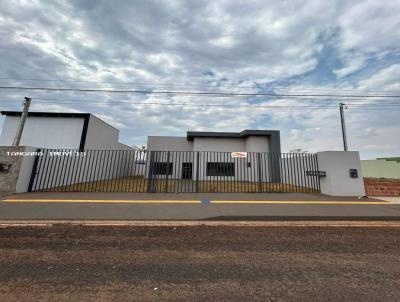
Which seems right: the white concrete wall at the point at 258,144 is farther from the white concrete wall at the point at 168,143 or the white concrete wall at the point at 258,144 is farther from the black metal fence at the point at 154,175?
the white concrete wall at the point at 168,143

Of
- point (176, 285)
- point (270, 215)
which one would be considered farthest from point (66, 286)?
point (270, 215)

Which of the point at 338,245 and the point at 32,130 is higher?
the point at 32,130

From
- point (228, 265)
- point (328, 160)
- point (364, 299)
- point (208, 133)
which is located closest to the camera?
point (364, 299)

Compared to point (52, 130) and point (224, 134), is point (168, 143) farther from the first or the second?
point (52, 130)

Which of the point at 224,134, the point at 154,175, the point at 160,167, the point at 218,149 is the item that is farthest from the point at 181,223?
the point at 224,134

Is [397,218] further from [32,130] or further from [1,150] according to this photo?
[32,130]

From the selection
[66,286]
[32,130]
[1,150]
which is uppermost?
[32,130]

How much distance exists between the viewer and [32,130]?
15.6 meters

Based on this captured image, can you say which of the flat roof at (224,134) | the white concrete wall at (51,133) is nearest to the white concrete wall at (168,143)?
the flat roof at (224,134)

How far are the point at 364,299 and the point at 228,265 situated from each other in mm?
1794

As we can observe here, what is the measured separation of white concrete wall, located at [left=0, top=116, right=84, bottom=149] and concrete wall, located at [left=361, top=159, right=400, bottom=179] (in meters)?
34.1

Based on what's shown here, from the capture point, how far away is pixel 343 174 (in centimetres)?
1049

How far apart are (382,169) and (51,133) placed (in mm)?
36732

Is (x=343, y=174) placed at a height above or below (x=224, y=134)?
below
